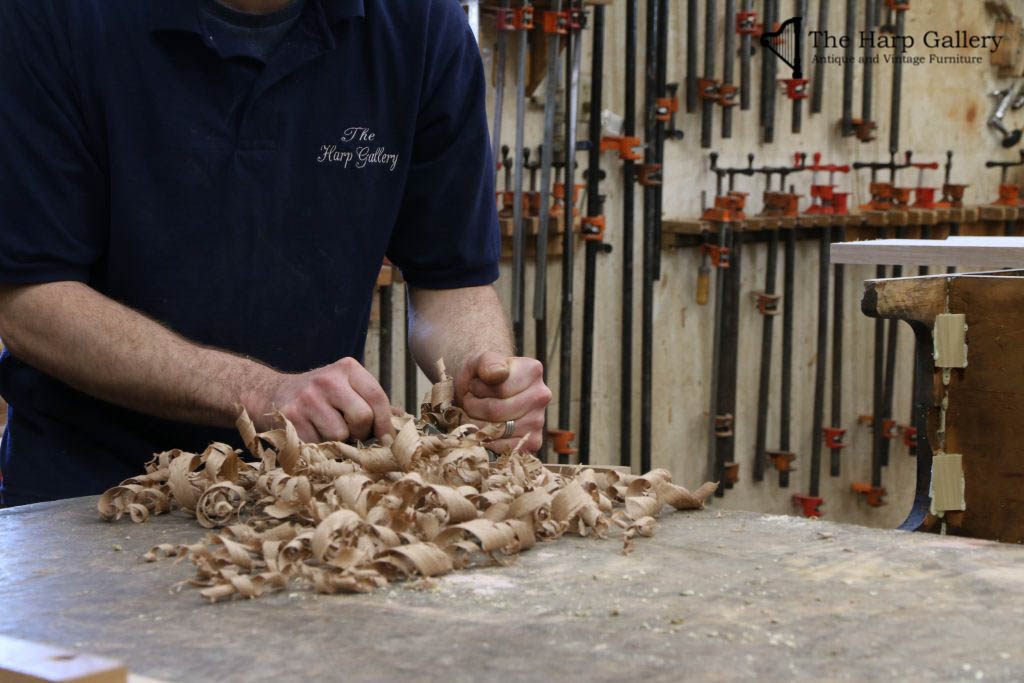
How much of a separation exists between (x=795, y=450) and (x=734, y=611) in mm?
4372

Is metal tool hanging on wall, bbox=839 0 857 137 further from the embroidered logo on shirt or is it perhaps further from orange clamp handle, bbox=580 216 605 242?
the embroidered logo on shirt

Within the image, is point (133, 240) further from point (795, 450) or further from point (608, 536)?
point (795, 450)

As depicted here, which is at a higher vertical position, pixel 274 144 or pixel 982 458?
pixel 274 144

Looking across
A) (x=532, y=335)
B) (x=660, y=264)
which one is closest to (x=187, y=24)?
(x=532, y=335)

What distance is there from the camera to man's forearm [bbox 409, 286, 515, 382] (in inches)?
75.4

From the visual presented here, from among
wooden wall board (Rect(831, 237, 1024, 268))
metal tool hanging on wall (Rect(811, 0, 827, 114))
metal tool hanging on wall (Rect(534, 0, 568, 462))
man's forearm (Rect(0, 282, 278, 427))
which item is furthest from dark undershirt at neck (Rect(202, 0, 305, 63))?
metal tool hanging on wall (Rect(811, 0, 827, 114))

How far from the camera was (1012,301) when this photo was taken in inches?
68.5

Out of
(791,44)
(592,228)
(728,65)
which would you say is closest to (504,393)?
(592,228)

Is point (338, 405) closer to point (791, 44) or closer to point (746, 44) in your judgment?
point (746, 44)

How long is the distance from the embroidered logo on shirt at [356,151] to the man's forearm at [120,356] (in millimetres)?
364

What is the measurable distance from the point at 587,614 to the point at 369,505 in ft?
1.11

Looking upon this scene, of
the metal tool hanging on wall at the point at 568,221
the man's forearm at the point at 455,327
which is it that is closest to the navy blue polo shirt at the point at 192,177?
the man's forearm at the point at 455,327

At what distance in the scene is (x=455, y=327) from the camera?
196 cm

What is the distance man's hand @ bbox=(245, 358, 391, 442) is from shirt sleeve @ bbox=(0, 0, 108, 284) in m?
0.44
